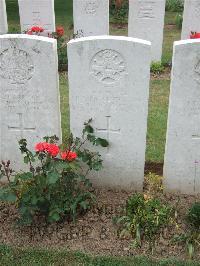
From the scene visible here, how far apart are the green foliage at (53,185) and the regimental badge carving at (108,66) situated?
55cm

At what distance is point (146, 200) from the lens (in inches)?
173

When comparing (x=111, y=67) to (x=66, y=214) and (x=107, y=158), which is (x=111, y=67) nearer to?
(x=107, y=158)

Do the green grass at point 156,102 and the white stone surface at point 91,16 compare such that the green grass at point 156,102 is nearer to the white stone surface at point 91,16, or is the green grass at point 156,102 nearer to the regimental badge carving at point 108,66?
the white stone surface at point 91,16

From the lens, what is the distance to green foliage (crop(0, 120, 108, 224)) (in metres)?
4.04

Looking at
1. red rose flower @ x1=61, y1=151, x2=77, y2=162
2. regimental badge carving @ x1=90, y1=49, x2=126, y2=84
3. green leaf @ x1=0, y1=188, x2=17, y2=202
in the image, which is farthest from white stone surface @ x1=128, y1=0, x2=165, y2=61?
green leaf @ x1=0, y1=188, x2=17, y2=202

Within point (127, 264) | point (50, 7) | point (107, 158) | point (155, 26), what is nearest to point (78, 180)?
point (107, 158)

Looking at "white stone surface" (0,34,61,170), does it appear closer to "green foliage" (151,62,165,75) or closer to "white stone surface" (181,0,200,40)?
"green foliage" (151,62,165,75)

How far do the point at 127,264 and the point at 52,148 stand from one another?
131 centimetres

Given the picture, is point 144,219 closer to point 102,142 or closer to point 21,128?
point 102,142

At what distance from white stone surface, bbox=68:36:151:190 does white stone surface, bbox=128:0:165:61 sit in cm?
516

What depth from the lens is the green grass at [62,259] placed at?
398cm

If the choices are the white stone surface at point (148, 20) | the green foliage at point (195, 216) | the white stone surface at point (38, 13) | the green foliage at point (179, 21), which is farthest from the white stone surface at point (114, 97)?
the green foliage at point (179, 21)

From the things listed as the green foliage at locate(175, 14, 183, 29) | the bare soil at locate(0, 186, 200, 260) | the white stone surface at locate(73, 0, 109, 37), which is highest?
the white stone surface at locate(73, 0, 109, 37)

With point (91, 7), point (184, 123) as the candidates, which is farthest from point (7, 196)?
point (91, 7)
